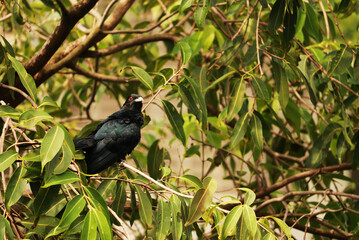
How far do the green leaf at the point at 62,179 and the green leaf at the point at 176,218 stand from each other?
34 cm

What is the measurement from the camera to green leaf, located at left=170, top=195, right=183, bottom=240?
165cm

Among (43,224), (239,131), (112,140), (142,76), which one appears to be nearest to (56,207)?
(43,224)

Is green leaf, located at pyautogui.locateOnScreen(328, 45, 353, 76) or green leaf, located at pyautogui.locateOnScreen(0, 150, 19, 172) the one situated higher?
green leaf, located at pyautogui.locateOnScreen(0, 150, 19, 172)

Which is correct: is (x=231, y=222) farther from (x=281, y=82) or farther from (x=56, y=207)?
(x=281, y=82)

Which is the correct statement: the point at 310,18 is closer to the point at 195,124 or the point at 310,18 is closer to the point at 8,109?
the point at 195,124

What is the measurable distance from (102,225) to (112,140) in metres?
0.98

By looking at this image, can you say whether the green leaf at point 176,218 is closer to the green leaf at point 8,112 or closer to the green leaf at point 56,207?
the green leaf at point 56,207

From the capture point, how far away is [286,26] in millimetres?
2117

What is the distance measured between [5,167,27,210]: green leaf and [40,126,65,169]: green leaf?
7.5 inches

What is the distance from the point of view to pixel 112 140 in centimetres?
238

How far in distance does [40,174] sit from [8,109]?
0.73 ft

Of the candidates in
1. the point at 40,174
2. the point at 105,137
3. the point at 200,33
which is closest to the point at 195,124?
the point at 200,33

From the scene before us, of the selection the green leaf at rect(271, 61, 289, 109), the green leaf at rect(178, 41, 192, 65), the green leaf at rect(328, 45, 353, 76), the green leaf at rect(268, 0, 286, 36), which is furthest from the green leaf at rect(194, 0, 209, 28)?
the green leaf at rect(328, 45, 353, 76)

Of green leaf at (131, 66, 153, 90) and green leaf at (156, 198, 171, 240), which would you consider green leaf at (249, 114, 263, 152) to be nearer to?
green leaf at (131, 66, 153, 90)
